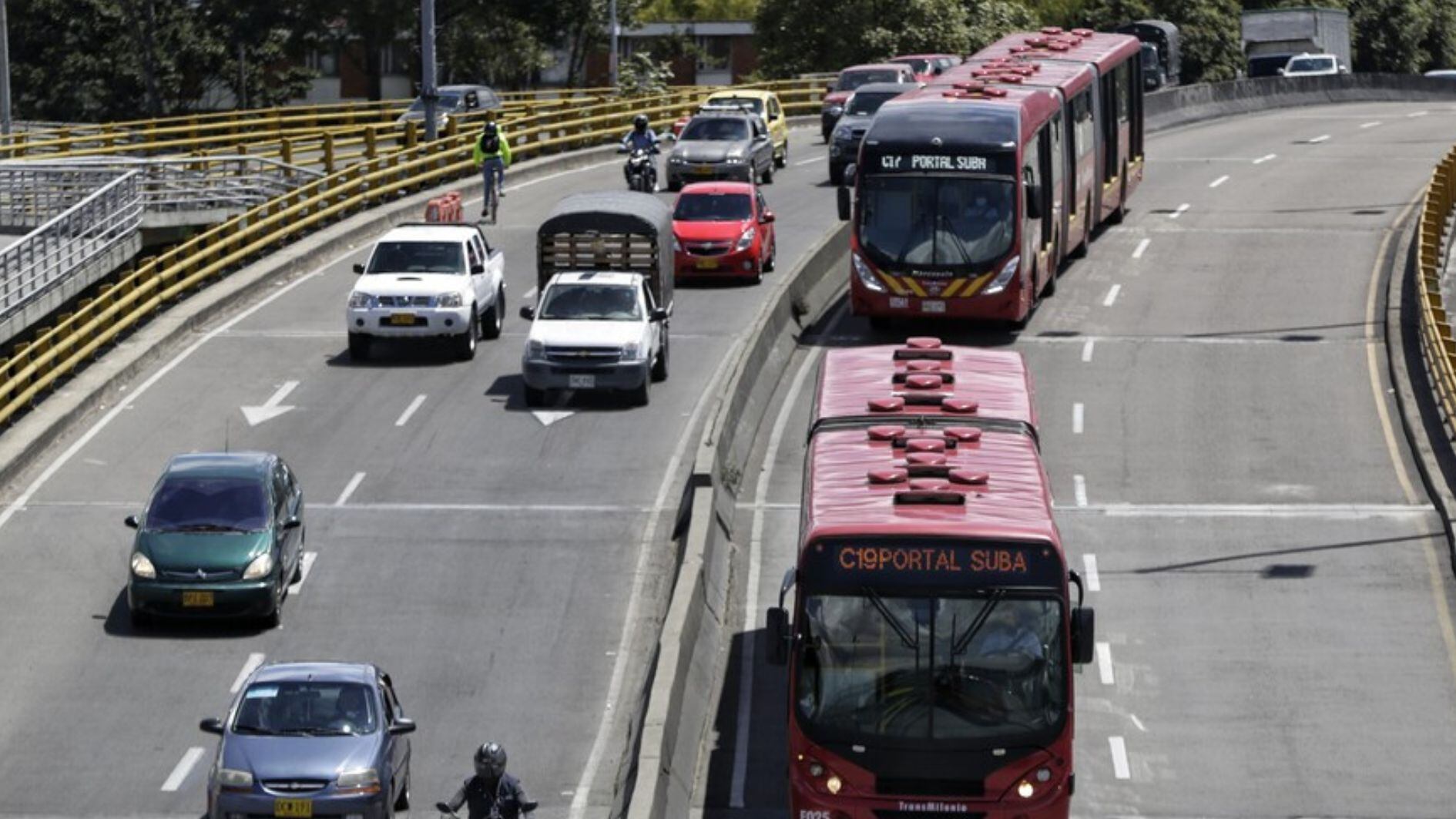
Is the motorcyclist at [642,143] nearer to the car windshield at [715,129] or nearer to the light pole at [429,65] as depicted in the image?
the car windshield at [715,129]

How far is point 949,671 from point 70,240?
2796cm

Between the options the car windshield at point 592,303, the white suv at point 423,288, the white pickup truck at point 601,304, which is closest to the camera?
the white pickup truck at point 601,304

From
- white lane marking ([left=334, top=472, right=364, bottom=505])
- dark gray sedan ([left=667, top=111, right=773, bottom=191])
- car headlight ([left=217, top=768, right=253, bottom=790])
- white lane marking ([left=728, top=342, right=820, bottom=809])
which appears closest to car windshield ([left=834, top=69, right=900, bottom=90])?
dark gray sedan ([left=667, top=111, right=773, bottom=191])

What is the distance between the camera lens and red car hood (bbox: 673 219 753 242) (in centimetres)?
4412

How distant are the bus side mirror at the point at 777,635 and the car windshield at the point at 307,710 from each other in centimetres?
423

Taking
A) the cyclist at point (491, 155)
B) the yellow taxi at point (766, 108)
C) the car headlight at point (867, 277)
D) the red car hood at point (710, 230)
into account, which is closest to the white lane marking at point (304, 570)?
the car headlight at point (867, 277)

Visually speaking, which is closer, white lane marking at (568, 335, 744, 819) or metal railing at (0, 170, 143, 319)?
white lane marking at (568, 335, 744, 819)

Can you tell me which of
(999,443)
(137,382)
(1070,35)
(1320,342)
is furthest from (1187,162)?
(999,443)

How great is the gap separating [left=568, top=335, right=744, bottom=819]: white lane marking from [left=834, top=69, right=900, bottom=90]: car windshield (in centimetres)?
2962

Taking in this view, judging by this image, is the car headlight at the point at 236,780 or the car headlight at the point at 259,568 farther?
the car headlight at the point at 259,568

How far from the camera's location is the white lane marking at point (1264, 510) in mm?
30531

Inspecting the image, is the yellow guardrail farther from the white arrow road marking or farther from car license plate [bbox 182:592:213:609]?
car license plate [bbox 182:592:213:609]

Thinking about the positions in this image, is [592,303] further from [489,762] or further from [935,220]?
[489,762]

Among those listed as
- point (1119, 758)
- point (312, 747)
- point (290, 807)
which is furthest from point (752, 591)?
point (290, 807)
